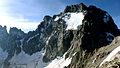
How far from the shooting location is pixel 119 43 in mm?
138375

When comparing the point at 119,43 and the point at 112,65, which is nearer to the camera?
the point at 112,65

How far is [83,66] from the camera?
15712 cm

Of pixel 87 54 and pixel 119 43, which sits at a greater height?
pixel 87 54

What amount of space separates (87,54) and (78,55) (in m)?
13.6

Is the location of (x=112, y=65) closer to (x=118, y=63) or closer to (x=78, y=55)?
(x=118, y=63)

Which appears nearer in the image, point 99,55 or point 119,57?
point 119,57

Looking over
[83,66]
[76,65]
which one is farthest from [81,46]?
[83,66]

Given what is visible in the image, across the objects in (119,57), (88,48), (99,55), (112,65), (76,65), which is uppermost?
(88,48)

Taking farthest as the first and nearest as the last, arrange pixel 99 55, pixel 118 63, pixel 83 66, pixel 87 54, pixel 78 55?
pixel 78 55, pixel 87 54, pixel 83 66, pixel 99 55, pixel 118 63

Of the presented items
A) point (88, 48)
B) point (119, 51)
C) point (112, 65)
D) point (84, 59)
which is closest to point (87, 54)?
point (84, 59)

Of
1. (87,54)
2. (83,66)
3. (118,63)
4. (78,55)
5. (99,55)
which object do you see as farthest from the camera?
(78,55)

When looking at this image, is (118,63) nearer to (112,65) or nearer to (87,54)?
(112,65)

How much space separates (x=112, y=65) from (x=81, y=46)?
101 m

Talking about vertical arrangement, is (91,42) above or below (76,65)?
above
